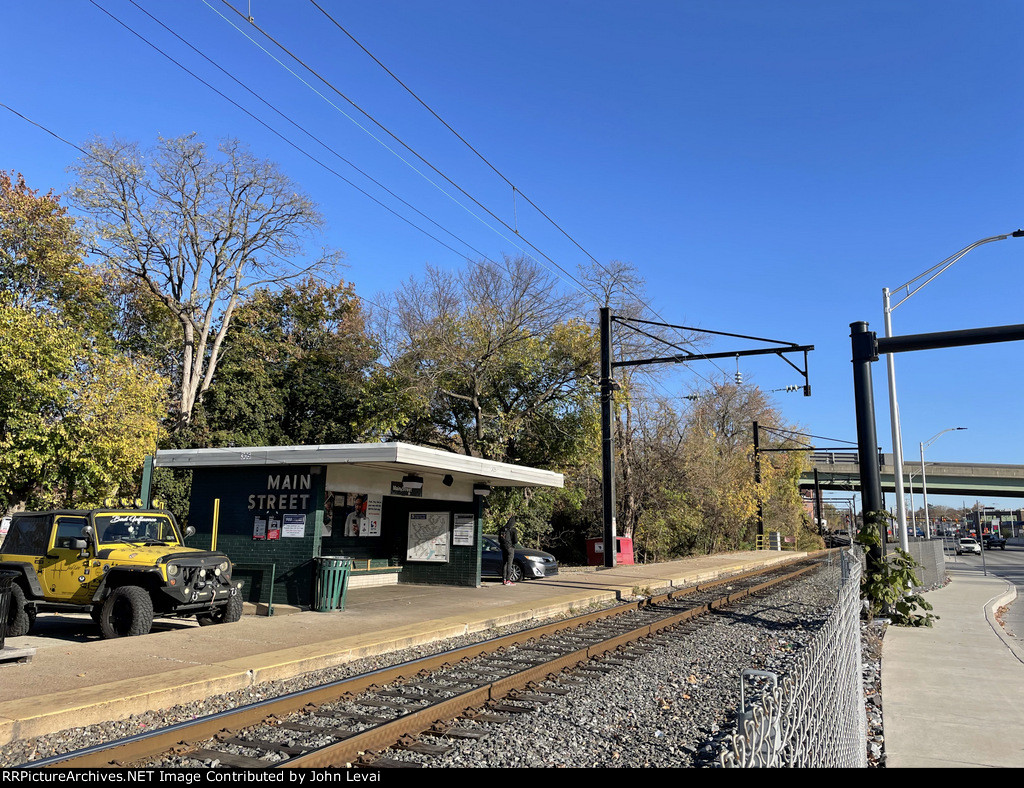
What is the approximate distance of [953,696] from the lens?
326 inches

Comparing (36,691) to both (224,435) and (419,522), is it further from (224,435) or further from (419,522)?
(224,435)

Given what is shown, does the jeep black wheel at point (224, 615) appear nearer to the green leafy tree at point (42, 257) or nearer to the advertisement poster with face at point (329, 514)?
the advertisement poster with face at point (329, 514)

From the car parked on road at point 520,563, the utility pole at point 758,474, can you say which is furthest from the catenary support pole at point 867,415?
the utility pole at point 758,474

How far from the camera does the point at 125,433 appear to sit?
899 inches

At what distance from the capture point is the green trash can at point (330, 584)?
13.2 meters

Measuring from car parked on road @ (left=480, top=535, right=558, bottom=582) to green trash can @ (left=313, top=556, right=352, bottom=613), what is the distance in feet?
24.1

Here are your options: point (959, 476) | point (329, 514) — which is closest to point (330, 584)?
point (329, 514)

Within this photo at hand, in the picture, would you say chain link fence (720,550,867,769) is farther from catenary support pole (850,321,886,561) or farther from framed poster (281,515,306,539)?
framed poster (281,515,306,539)

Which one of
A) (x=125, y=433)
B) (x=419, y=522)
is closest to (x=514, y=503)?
(x=419, y=522)

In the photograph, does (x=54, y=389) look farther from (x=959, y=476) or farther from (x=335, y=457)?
(x=959, y=476)

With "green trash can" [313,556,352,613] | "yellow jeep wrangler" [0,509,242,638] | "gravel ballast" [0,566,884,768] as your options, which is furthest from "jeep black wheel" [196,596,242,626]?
"gravel ballast" [0,566,884,768]

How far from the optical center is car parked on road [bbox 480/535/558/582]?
21109 millimetres

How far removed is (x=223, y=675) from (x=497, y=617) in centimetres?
600

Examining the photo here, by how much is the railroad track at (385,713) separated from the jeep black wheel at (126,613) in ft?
14.0
